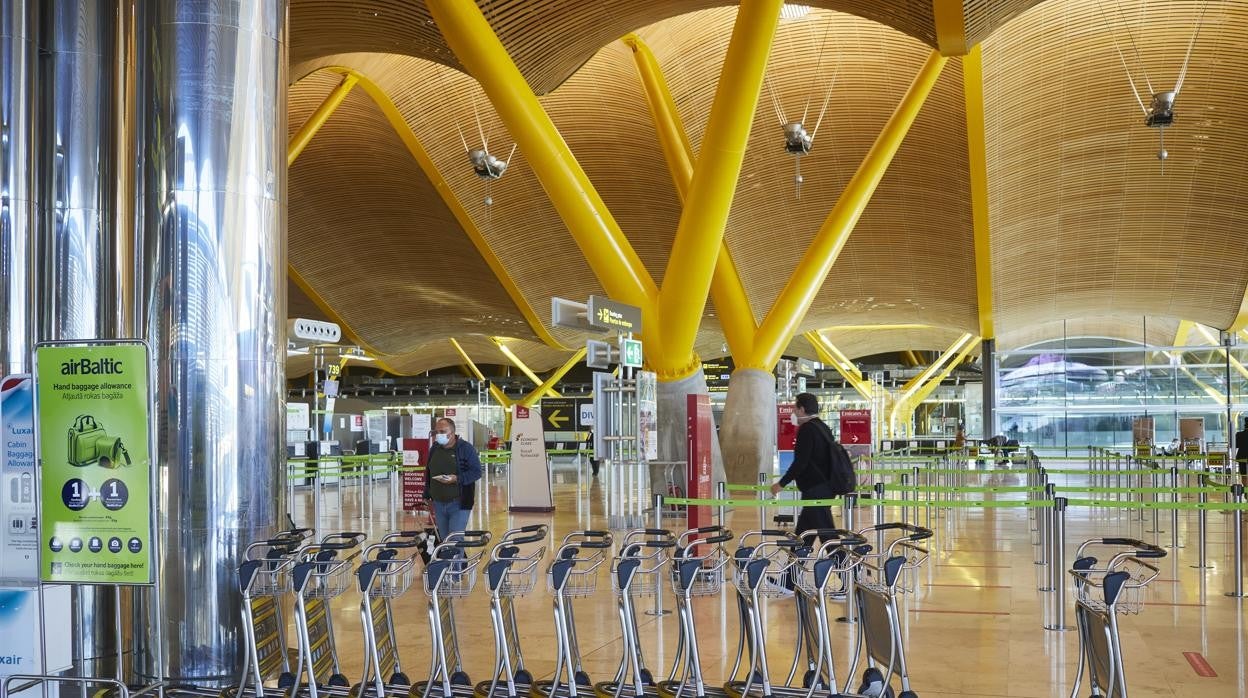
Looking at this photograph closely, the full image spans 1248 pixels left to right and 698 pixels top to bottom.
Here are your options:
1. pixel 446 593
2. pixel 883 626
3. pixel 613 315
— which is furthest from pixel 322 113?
pixel 883 626

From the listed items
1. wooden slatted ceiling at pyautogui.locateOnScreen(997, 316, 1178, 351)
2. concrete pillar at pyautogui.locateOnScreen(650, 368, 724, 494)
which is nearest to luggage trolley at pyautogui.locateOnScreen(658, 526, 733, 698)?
concrete pillar at pyautogui.locateOnScreen(650, 368, 724, 494)

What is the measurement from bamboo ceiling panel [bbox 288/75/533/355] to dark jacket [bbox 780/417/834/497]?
19.1 m

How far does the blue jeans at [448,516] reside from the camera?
37.1 ft

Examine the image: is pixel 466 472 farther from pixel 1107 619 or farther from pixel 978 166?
pixel 978 166

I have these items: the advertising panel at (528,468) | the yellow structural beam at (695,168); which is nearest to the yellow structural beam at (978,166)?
the yellow structural beam at (695,168)

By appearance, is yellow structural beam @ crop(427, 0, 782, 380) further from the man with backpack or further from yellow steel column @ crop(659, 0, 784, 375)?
the man with backpack

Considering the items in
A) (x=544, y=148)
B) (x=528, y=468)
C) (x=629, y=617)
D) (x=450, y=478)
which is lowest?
(x=528, y=468)

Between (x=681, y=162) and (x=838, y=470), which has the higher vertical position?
(x=681, y=162)

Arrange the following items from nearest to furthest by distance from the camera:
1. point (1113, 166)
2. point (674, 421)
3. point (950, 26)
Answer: point (950, 26) < point (674, 421) < point (1113, 166)

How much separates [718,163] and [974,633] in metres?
7.70

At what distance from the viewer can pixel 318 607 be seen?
7.18 meters

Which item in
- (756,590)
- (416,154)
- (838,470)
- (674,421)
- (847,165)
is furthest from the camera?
(416,154)

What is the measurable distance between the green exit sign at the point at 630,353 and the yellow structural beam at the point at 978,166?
5993 millimetres

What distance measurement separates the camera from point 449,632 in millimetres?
7371
